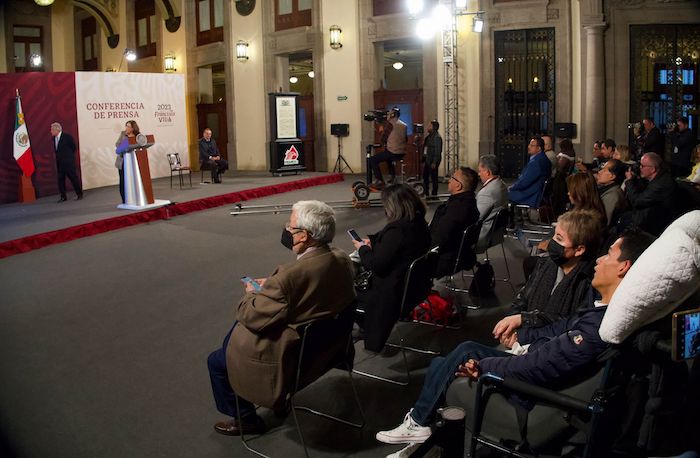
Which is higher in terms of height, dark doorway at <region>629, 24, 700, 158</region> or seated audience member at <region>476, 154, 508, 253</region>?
dark doorway at <region>629, 24, 700, 158</region>

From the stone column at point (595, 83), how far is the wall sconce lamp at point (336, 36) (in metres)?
5.41

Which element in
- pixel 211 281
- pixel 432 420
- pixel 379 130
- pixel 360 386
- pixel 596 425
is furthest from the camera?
pixel 379 130

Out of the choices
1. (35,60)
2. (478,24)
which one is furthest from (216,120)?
(478,24)

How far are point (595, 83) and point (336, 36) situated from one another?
5.84 meters

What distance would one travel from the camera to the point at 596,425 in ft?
7.17

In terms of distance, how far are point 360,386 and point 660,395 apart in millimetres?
1892

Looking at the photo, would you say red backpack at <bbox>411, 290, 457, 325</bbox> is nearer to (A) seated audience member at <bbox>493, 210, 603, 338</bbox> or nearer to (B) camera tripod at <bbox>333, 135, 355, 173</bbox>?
(A) seated audience member at <bbox>493, 210, 603, 338</bbox>

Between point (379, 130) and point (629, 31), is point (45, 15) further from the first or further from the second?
point (629, 31)

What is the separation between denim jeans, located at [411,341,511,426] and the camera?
2.87 metres

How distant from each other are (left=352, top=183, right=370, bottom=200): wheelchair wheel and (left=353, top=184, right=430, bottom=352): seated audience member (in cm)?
651

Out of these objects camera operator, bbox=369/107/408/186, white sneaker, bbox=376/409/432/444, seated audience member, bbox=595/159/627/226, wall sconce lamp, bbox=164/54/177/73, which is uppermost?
wall sconce lamp, bbox=164/54/177/73

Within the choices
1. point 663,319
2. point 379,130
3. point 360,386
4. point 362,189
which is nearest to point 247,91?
point 379,130

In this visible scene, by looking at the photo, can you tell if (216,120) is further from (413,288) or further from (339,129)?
(413,288)

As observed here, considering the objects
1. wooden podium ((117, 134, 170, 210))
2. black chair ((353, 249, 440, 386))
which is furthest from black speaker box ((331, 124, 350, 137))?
black chair ((353, 249, 440, 386))
